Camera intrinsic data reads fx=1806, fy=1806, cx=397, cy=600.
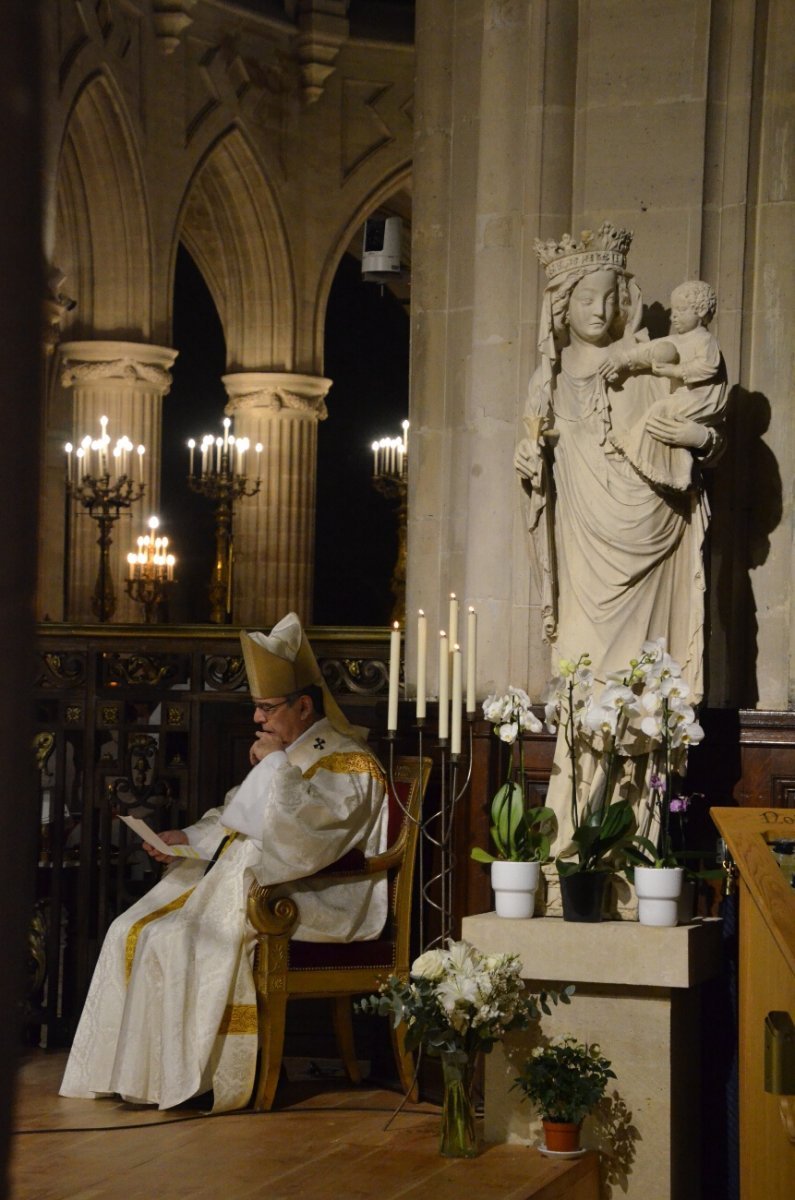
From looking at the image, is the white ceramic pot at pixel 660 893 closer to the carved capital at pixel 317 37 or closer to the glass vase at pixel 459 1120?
the glass vase at pixel 459 1120

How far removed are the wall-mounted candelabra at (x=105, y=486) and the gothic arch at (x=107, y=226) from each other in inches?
42.6

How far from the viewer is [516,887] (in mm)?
4906

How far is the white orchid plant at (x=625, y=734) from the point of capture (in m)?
4.87

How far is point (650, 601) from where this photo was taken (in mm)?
5199

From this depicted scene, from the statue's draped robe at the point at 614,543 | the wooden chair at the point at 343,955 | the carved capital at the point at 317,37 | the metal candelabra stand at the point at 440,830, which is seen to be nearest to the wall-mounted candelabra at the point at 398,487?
the carved capital at the point at 317,37

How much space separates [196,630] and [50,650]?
576mm

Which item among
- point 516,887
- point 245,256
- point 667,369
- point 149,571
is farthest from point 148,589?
point 516,887

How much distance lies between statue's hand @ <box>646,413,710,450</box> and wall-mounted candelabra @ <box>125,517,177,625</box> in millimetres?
10153

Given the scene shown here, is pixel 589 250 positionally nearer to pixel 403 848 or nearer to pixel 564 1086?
pixel 403 848

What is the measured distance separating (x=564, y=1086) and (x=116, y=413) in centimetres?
1147

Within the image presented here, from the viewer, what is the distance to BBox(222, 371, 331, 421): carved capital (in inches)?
669

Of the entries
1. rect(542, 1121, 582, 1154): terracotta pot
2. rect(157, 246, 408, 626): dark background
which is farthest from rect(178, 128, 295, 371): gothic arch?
rect(542, 1121, 582, 1154): terracotta pot

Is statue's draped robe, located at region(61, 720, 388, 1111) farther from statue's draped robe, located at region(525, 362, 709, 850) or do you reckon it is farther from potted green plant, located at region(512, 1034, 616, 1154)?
potted green plant, located at region(512, 1034, 616, 1154)

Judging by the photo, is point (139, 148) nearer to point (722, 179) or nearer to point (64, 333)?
point (64, 333)
